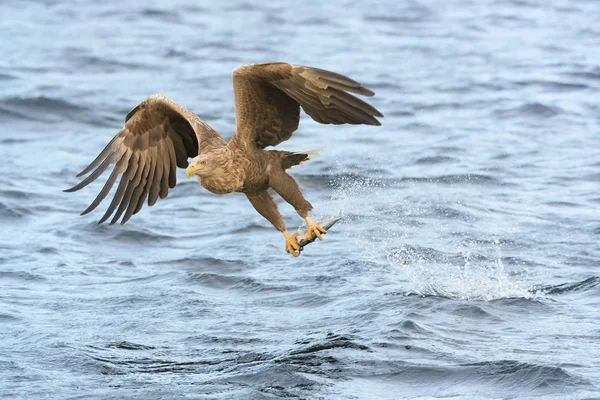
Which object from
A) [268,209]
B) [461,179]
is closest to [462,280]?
[268,209]

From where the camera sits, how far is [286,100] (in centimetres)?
Answer: 812

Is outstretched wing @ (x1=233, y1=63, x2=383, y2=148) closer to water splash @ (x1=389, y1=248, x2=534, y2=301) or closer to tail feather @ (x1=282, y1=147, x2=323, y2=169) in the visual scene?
tail feather @ (x1=282, y1=147, x2=323, y2=169)

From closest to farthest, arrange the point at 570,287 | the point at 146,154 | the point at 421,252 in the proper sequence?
the point at 570,287
the point at 146,154
the point at 421,252

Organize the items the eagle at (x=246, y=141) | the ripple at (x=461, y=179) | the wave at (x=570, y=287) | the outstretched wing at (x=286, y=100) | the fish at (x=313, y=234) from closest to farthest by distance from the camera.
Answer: the outstretched wing at (x=286, y=100) → the eagle at (x=246, y=141) → the fish at (x=313, y=234) → the wave at (x=570, y=287) → the ripple at (x=461, y=179)

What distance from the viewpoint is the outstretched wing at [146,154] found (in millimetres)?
9055

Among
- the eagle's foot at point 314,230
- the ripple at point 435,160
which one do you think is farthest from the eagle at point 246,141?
the ripple at point 435,160

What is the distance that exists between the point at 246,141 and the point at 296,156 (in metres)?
0.48

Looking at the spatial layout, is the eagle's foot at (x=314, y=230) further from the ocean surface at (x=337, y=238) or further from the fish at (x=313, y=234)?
the ocean surface at (x=337, y=238)

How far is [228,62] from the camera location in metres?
19.0

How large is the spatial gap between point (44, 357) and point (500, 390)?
310 centimetres

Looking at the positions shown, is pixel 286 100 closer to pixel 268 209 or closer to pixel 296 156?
pixel 296 156

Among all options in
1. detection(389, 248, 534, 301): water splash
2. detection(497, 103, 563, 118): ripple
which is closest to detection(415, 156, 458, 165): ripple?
detection(497, 103, 563, 118): ripple

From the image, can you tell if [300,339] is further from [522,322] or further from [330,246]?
[330,246]

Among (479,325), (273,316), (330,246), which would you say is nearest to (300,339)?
(273,316)
